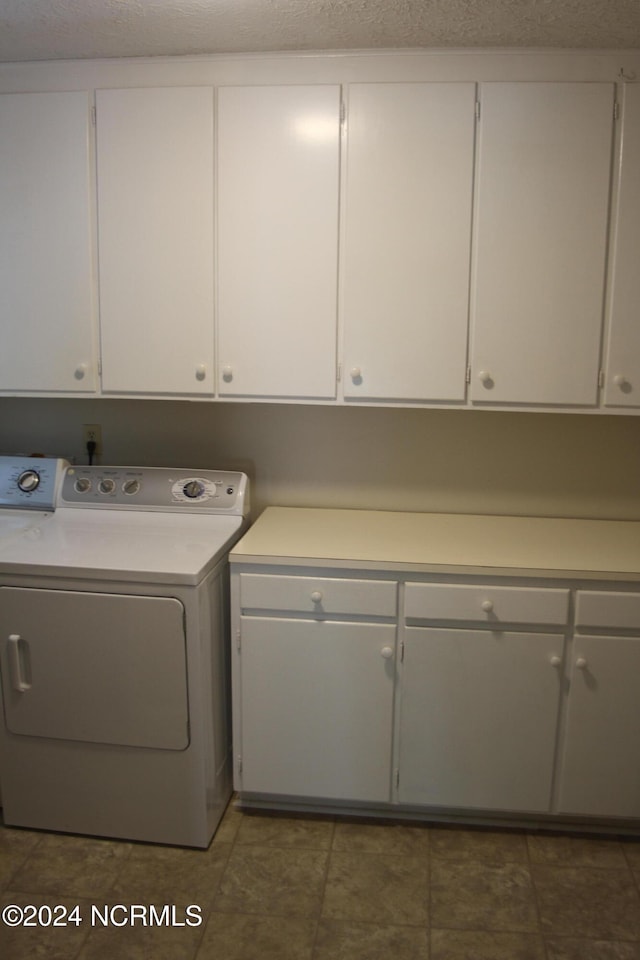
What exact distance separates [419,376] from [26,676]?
148cm

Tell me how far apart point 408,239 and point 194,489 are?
3.58 feet

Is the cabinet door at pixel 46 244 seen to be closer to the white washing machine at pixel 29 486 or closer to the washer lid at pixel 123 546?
the white washing machine at pixel 29 486

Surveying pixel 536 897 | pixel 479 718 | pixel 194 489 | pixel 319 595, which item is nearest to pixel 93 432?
pixel 194 489

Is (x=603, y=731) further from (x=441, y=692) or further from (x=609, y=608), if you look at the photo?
(x=441, y=692)

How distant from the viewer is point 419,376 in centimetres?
217

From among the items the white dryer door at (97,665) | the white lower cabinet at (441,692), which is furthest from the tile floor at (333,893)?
the white dryer door at (97,665)

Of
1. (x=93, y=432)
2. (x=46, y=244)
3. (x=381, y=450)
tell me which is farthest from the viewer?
(x=93, y=432)

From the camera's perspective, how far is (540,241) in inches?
81.2

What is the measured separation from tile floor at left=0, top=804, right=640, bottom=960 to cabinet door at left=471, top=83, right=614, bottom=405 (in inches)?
54.4

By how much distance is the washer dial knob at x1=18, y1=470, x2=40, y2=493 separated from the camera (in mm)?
2506

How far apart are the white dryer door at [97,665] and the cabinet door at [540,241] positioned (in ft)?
3.99

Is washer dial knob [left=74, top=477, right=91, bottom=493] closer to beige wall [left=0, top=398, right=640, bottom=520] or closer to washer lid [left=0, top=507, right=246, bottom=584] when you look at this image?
washer lid [left=0, top=507, right=246, bottom=584]

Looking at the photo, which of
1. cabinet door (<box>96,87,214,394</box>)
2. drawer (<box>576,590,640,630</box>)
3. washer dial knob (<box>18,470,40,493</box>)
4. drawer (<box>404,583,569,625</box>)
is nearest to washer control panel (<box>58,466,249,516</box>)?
washer dial knob (<box>18,470,40,493</box>)

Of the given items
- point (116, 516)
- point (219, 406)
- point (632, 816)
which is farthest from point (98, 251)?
point (632, 816)
